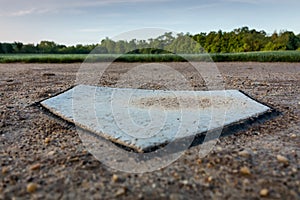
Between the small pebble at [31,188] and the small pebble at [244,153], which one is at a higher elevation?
the small pebble at [244,153]

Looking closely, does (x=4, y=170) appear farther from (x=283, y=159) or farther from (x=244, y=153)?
(x=283, y=159)

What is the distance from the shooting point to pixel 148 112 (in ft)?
8.89

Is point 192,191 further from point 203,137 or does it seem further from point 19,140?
point 19,140

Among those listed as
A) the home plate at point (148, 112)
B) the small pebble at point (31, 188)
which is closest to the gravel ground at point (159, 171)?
the small pebble at point (31, 188)

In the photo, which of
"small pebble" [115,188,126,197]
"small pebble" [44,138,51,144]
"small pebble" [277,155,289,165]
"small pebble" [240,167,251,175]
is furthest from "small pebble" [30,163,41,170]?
"small pebble" [277,155,289,165]

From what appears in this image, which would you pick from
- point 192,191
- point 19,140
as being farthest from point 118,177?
point 19,140

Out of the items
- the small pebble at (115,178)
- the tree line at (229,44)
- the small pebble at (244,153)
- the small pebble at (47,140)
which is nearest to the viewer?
the small pebble at (115,178)

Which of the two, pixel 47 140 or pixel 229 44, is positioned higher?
pixel 229 44

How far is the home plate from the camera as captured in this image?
82.7 inches

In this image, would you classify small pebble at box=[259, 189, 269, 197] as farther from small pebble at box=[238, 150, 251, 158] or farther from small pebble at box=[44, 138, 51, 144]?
small pebble at box=[44, 138, 51, 144]

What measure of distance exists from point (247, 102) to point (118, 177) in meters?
2.12

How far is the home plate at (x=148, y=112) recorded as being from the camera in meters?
2.10

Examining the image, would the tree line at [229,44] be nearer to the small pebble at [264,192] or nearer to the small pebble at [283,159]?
the small pebble at [283,159]

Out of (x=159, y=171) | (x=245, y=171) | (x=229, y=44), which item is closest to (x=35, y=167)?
(x=159, y=171)
